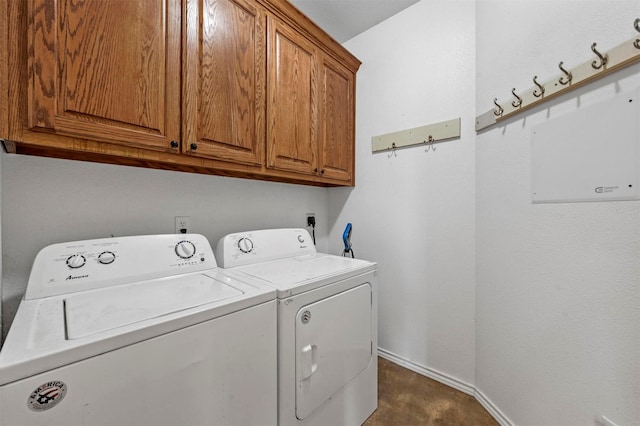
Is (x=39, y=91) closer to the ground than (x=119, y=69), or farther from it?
closer to the ground

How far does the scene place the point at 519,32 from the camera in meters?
1.29

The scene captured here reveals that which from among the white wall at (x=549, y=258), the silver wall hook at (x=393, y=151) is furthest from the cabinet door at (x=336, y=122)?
the white wall at (x=549, y=258)

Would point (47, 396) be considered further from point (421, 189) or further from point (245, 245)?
point (421, 189)

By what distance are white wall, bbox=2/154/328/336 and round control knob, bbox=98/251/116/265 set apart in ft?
0.83

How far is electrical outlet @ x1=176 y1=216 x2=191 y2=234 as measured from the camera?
4.84 ft

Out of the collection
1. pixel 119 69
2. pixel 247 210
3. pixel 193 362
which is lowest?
pixel 193 362

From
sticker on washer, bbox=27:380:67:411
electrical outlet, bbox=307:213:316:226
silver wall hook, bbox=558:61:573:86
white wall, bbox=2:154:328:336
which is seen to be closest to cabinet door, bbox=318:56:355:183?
electrical outlet, bbox=307:213:316:226

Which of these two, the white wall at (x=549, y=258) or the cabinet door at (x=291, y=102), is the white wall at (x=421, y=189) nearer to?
the white wall at (x=549, y=258)

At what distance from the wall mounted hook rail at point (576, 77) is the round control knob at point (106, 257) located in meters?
2.02

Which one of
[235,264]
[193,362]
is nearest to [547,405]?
[193,362]

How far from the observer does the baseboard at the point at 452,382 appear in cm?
143

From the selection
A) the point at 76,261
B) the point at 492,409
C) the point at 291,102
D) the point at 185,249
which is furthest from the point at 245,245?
the point at 492,409

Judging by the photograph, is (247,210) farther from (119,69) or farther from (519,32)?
(519,32)

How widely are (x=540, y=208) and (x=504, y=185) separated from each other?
0.85 feet
